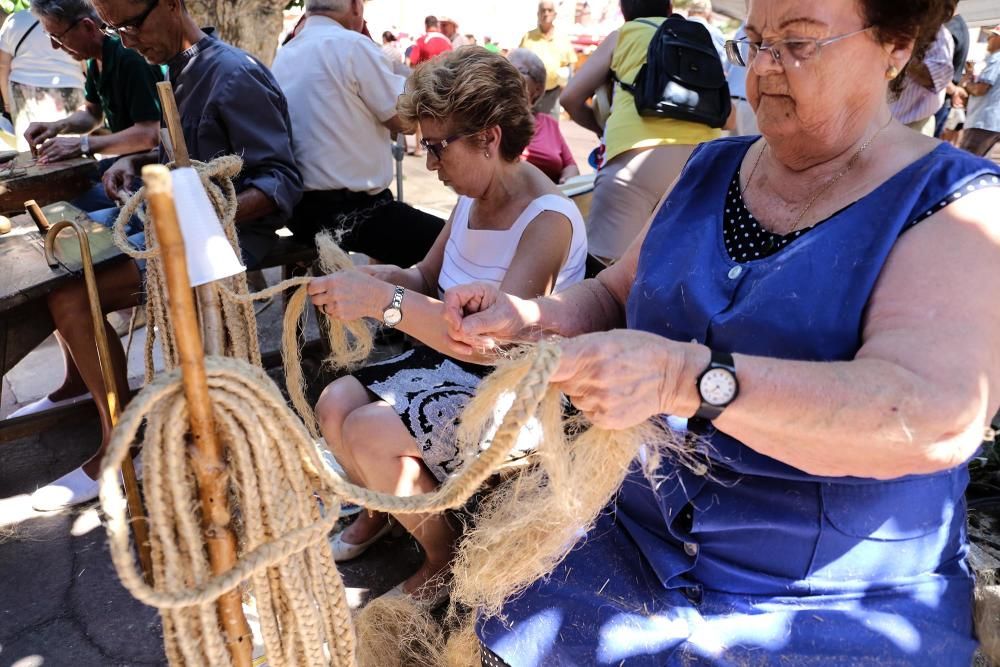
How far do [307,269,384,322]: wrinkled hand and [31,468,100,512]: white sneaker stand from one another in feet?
5.30

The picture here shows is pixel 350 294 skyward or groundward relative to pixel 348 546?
skyward

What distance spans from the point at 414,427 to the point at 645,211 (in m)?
1.68

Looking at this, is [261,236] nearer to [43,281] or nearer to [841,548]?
[43,281]

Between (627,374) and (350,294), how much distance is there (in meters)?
1.15

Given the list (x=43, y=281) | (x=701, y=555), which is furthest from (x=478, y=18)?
(x=701, y=555)

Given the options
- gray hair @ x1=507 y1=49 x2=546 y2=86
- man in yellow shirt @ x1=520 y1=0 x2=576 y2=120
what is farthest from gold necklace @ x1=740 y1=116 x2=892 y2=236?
man in yellow shirt @ x1=520 y1=0 x2=576 y2=120

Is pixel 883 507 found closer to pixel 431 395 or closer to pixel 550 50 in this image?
pixel 431 395

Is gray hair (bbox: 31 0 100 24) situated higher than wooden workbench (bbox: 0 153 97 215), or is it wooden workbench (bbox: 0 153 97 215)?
gray hair (bbox: 31 0 100 24)

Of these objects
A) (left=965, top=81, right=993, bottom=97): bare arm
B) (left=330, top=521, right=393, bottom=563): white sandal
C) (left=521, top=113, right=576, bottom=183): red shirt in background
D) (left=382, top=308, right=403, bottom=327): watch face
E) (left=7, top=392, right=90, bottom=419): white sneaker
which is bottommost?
(left=7, top=392, right=90, bottom=419): white sneaker

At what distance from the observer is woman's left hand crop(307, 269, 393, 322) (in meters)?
2.05

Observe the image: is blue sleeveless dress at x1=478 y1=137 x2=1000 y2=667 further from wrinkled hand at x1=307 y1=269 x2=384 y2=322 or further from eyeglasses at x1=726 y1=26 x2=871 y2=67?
wrinkled hand at x1=307 y1=269 x2=384 y2=322

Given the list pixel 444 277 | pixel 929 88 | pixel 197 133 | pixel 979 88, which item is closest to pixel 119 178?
pixel 197 133

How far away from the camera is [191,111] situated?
3137mm

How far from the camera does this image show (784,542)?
52.5 inches
